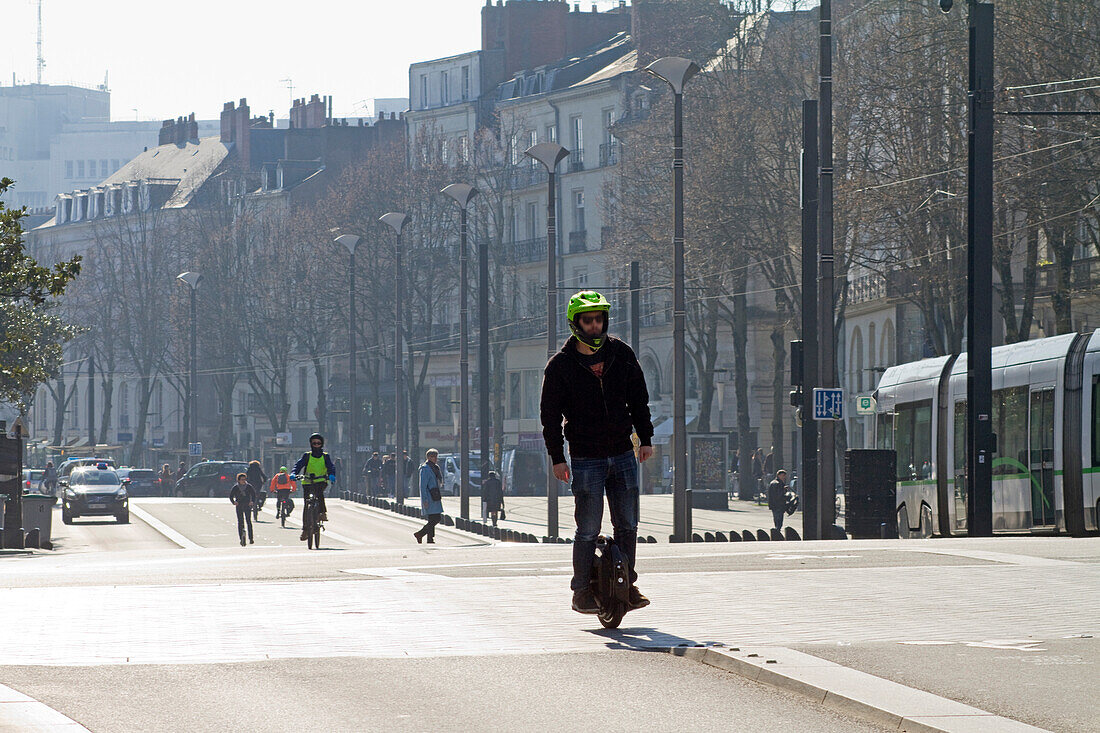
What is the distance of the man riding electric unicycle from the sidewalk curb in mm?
964

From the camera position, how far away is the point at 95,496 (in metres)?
58.2

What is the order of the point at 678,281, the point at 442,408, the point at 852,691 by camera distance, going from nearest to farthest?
the point at 852,691
the point at 678,281
the point at 442,408

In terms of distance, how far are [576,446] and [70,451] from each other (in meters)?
103

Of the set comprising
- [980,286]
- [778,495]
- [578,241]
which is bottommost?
[778,495]

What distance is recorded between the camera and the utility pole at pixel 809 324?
29953 mm

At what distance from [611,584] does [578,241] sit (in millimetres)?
78956

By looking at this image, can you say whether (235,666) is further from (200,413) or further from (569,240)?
(200,413)

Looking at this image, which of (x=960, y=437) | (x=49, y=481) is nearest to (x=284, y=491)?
(x=960, y=437)

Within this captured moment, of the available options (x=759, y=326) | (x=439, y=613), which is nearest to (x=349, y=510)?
(x=759, y=326)

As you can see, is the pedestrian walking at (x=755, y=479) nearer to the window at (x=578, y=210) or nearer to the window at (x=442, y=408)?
the window at (x=578, y=210)

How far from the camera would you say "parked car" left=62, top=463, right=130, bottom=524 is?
57719 millimetres

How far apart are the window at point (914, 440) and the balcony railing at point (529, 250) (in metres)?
57.5

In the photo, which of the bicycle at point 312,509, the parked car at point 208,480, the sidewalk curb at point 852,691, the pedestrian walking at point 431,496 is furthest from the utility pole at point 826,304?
the parked car at point 208,480

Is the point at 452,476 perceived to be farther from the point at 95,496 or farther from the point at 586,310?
the point at 586,310
